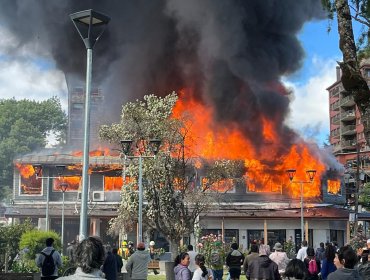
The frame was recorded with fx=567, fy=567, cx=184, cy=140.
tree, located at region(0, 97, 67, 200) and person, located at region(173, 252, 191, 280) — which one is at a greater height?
tree, located at region(0, 97, 67, 200)

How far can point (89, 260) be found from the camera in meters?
4.05

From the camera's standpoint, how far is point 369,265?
8.16 meters

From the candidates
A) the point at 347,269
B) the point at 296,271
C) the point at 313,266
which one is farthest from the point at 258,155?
the point at 347,269

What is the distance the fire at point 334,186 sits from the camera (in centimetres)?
4494

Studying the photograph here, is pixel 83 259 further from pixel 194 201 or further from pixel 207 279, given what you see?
pixel 194 201

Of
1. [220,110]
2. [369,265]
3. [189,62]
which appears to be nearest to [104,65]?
[189,62]

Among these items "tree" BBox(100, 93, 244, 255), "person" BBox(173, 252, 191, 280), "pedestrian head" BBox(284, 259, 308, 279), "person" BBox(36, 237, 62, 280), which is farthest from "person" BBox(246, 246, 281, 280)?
"tree" BBox(100, 93, 244, 255)

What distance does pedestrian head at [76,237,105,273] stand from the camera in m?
4.04

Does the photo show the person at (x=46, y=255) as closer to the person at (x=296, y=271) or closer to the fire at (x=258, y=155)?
the person at (x=296, y=271)

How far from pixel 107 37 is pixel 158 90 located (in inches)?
234

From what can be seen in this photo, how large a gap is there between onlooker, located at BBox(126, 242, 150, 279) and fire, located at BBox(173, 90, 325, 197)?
2842 cm

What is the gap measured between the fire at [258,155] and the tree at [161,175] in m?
12.3

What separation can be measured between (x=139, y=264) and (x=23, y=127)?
73.8 metres

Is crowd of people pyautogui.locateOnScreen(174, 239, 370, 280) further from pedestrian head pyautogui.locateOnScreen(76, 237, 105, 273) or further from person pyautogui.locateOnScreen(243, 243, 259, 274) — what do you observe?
pedestrian head pyautogui.locateOnScreen(76, 237, 105, 273)
